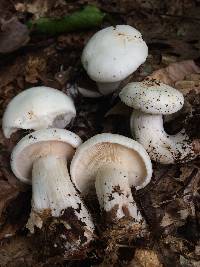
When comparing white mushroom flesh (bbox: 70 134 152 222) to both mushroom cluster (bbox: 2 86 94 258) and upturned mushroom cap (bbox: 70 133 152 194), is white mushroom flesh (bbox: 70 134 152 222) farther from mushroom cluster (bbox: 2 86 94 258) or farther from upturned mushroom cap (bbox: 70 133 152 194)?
mushroom cluster (bbox: 2 86 94 258)

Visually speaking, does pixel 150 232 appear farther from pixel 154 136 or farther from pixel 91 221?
pixel 154 136

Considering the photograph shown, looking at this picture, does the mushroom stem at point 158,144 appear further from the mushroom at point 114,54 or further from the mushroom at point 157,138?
the mushroom at point 114,54

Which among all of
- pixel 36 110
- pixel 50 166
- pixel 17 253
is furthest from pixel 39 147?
pixel 17 253

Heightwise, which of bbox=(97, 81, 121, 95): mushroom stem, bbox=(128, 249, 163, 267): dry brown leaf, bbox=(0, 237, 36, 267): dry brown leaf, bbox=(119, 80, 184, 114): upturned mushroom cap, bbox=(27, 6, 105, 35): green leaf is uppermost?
bbox=(119, 80, 184, 114): upturned mushroom cap

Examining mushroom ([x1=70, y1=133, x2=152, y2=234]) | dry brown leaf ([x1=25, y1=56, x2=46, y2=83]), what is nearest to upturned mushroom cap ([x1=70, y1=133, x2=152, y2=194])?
mushroom ([x1=70, y1=133, x2=152, y2=234])

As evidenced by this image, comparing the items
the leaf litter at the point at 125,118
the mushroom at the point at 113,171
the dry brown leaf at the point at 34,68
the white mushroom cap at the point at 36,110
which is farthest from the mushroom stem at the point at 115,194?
the dry brown leaf at the point at 34,68
